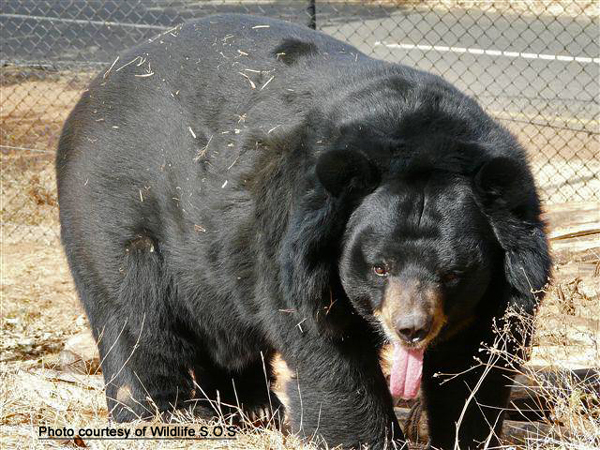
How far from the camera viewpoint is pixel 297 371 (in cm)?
394

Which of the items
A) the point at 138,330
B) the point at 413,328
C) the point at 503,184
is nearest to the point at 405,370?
the point at 413,328

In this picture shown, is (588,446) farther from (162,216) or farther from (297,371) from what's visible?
(162,216)

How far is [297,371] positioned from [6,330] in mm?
3417

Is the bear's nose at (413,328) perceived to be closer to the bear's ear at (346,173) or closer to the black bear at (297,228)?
the black bear at (297,228)

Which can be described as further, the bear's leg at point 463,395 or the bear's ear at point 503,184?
the bear's leg at point 463,395

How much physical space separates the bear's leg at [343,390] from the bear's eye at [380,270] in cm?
43

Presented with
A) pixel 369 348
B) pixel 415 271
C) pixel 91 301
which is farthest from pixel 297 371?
pixel 91 301

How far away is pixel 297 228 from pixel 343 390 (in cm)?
81

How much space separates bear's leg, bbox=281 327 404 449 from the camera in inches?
151

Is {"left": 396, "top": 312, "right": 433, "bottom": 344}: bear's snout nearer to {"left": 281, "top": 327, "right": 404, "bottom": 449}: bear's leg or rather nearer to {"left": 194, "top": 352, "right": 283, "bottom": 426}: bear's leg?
{"left": 281, "top": 327, "right": 404, "bottom": 449}: bear's leg

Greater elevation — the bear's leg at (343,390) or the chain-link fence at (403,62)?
the bear's leg at (343,390)

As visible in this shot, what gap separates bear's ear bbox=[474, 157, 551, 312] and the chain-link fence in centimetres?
490

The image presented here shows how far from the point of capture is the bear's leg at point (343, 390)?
384cm

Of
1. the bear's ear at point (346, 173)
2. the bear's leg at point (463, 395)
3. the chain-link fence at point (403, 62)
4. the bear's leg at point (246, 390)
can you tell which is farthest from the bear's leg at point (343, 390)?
the chain-link fence at point (403, 62)
